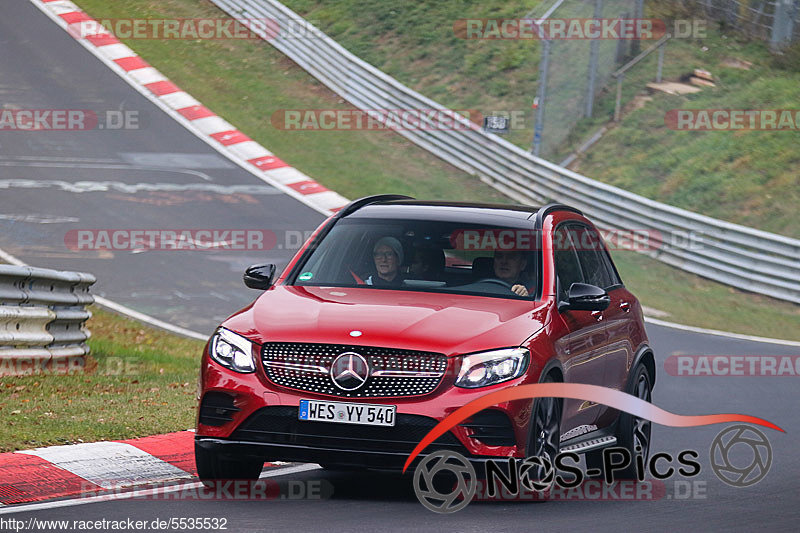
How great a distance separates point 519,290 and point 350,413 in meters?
1.60

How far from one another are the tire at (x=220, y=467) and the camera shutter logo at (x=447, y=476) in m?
0.93

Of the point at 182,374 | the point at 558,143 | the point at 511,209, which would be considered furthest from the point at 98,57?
the point at 511,209

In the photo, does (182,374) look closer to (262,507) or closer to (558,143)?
(262,507)

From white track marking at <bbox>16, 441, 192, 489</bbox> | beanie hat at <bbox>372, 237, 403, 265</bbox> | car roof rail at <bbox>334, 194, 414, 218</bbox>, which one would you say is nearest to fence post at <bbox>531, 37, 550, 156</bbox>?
car roof rail at <bbox>334, 194, 414, 218</bbox>

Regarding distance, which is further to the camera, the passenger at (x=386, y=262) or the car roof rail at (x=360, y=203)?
the car roof rail at (x=360, y=203)

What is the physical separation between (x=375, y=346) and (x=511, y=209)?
2.30 meters

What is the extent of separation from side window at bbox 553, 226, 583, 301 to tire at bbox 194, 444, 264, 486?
2.10 metres

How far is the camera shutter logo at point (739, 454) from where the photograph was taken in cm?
922

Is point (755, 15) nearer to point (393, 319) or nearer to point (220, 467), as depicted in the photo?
point (393, 319)

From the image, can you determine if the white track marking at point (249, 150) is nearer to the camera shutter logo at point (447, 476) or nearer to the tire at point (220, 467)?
the tire at point (220, 467)

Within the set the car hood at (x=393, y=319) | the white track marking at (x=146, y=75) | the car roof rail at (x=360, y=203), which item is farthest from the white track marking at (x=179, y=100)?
the car hood at (x=393, y=319)

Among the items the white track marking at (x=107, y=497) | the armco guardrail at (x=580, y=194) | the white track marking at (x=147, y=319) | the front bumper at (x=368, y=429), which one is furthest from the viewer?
the armco guardrail at (x=580, y=194)

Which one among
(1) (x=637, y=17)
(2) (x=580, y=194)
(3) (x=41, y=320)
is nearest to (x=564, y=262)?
(3) (x=41, y=320)

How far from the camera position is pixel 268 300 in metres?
8.05
